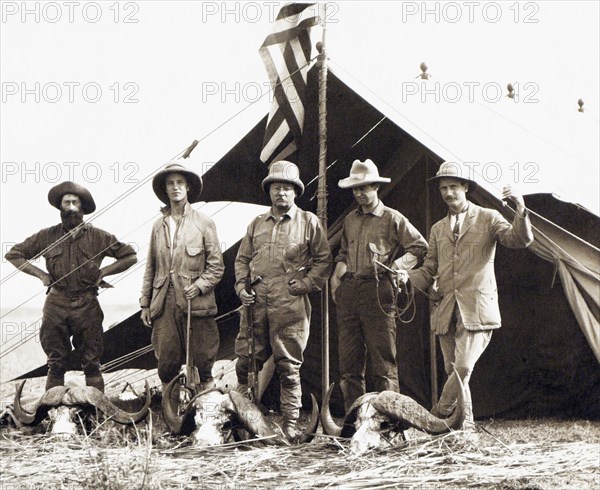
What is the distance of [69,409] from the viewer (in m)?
5.34

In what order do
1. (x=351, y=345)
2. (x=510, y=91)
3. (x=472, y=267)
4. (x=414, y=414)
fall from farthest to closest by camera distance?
(x=510, y=91) → (x=351, y=345) → (x=472, y=267) → (x=414, y=414)

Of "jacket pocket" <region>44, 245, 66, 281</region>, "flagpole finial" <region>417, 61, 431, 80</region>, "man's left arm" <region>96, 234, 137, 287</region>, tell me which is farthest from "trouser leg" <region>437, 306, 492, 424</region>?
"jacket pocket" <region>44, 245, 66, 281</region>

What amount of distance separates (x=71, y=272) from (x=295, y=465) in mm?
2996

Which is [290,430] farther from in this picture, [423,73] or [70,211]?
[423,73]

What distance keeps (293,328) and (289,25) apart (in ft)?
8.77

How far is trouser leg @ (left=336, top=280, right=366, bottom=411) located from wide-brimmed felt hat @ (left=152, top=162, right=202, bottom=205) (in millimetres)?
1508

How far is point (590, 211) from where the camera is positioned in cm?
618

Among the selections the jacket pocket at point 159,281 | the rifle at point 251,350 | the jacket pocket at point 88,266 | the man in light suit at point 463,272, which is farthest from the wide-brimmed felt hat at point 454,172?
the jacket pocket at point 88,266

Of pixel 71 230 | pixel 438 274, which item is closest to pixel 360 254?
pixel 438 274

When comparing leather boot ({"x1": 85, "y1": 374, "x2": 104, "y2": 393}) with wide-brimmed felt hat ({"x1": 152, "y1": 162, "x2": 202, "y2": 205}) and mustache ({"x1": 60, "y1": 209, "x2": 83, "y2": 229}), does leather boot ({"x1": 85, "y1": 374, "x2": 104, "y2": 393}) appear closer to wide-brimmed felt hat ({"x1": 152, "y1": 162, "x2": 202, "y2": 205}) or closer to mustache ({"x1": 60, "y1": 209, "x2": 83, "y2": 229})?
mustache ({"x1": 60, "y1": 209, "x2": 83, "y2": 229})

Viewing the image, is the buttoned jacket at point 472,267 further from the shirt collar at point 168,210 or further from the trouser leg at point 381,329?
the shirt collar at point 168,210

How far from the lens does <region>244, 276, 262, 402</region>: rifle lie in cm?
556

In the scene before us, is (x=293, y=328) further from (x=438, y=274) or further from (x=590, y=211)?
(x=590, y=211)

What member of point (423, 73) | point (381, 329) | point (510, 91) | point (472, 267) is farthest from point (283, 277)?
point (510, 91)
